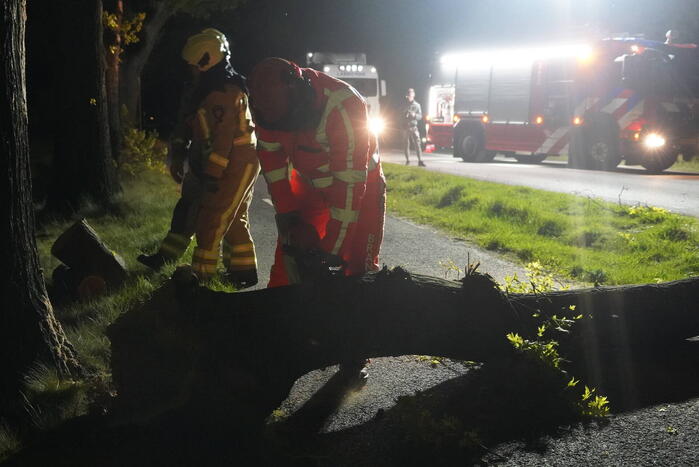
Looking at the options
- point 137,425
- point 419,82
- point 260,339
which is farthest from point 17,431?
point 419,82

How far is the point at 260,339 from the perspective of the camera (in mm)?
3164

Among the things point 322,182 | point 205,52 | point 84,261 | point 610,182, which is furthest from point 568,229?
point 610,182

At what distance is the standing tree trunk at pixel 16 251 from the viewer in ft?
10.9

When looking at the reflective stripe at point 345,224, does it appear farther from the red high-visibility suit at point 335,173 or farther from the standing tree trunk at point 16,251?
the standing tree trunk at point 16,251

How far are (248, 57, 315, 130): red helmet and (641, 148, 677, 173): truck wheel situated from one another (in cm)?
1295

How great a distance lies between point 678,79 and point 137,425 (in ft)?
48.4

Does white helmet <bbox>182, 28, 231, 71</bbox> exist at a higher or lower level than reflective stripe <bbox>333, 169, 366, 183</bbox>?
higher

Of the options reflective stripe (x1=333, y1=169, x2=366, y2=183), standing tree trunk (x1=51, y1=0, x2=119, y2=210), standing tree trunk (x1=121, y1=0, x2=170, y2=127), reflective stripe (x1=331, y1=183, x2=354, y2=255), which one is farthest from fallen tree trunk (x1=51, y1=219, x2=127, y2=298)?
standing tree trunk (x1=121, y1=0, x2=170, y2=127)

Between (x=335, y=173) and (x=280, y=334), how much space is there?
87 cm

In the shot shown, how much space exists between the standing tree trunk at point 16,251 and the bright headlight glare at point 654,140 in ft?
44.5

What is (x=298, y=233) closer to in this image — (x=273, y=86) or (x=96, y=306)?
(x=273, y=86)

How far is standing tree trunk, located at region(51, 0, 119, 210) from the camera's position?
344 inches

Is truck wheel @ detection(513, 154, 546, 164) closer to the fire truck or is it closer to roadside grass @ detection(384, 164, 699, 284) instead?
the fire truck

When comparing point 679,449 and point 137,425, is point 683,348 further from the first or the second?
point 137,425
